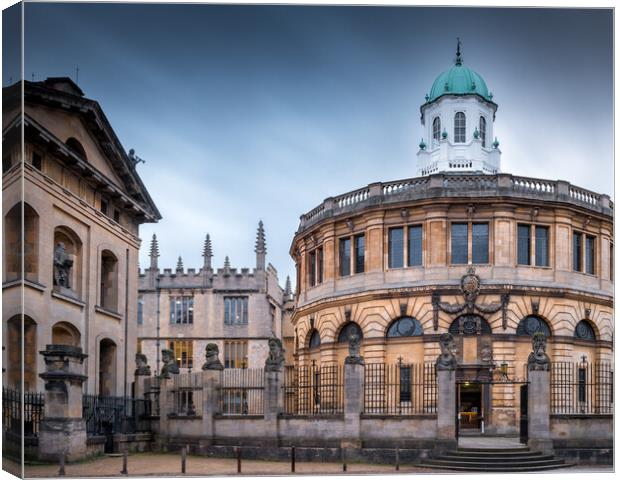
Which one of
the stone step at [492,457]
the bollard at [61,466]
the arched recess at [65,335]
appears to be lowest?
the stone step at [492,457]

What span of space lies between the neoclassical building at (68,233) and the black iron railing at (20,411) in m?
0.38

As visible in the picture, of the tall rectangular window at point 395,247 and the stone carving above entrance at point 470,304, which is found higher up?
the tall rectangular window at point 395,247

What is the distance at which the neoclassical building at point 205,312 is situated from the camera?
6612 centimetres

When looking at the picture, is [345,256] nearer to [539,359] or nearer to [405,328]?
[405,328]

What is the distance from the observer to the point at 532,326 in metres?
38.7

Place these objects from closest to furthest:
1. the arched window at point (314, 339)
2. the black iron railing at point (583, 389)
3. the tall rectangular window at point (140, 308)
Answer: the black iron railing at point (583, 389), the arched window at point (314, 339), the tall rectangular window at point (140, 308)

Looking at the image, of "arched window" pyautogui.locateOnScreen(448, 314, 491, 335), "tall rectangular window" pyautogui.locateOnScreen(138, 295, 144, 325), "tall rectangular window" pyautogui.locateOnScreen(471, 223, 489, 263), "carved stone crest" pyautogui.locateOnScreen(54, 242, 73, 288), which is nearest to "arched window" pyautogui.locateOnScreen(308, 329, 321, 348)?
"arched window" pyautogui.locateOnScreen(448, 314, 491, 335)

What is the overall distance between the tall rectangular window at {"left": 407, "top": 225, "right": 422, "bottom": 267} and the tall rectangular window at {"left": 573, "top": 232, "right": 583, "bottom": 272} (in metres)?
6.71

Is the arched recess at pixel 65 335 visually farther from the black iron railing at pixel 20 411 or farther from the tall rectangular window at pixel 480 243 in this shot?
the tall rectangular window at pixel 480 243

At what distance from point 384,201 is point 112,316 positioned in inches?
505

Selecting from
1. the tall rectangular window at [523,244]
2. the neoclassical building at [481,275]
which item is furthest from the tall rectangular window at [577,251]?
the tall rectangular window at [523,244]

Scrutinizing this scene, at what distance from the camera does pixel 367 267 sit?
40875 mm

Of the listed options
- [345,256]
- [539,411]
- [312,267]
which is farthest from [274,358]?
[312,267]

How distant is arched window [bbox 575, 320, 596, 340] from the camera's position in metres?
39.6
